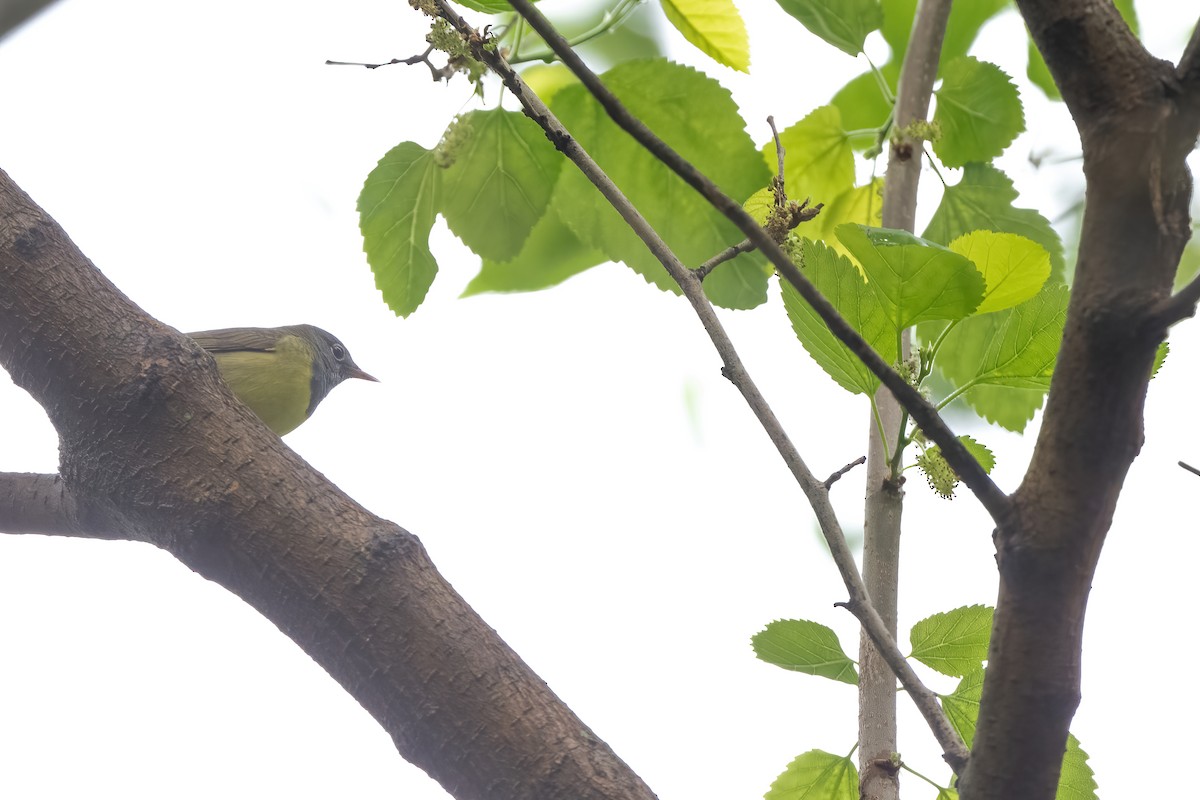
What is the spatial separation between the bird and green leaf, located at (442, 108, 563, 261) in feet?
5.93

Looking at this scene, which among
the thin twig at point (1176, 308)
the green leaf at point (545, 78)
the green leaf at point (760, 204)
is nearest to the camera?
the thin twig at point (1176, 308)

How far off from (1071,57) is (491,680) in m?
0.90

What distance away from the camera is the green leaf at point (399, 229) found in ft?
6.68

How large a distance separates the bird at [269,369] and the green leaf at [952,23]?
7.55 feet

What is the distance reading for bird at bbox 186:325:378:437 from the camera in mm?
3791

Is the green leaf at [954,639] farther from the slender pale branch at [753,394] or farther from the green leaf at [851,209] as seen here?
the green leaf at [851,209]

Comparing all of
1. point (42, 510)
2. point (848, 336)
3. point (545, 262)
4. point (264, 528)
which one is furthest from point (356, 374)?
point (848, 336)

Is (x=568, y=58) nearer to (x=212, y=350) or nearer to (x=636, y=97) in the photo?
(x=636, y=97)

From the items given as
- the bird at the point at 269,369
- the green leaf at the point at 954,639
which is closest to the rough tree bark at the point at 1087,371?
the green leaf at the point at 954,639

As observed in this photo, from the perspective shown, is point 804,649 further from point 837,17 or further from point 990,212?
point 837,17

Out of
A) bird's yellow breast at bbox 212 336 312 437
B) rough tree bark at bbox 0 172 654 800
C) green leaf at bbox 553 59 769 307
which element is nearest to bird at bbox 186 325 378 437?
bird's yellow breast at bbox 212 336 312 437

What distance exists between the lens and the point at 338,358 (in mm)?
5059

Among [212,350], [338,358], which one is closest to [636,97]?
[212,350]

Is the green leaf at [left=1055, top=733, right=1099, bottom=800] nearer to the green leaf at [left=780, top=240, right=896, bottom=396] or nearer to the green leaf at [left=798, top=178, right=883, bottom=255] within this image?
the green leaf at [left=780, top=240, right=896, bottom=396]
